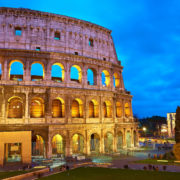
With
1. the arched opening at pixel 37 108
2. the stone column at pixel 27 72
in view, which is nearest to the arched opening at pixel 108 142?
the arched opening at pixel 37 108

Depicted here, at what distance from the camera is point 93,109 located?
31.2 metres

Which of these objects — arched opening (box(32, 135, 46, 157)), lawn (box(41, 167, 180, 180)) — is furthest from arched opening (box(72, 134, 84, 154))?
lawn (box(41, 167, 180, 180))

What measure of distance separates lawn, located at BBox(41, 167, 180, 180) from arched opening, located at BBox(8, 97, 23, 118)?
421 inches

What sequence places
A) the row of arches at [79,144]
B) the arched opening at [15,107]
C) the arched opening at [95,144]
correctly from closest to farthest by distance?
the arched opening at [15,107], the row of arches at [79,144], the arched opening at [95,144]

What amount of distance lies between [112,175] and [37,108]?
539 inches

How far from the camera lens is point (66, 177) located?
678 inches

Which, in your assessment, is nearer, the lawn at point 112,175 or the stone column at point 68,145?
the lawn at point 112,175

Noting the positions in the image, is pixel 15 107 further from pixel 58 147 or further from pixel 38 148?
pixel 58 147

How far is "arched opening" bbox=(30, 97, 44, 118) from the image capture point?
86.9ft

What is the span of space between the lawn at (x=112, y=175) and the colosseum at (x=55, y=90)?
685cm

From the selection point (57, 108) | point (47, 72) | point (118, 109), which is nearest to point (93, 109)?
point (118, 109)

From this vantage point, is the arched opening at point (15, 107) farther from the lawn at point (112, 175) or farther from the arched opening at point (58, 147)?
the lawn at point (112, 175)

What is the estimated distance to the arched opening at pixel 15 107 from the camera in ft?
83.5

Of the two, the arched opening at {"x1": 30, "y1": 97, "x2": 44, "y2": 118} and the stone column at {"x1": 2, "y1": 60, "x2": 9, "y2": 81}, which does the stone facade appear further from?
the stone column at {"x1": 2, "y1": 60, "x2": 9, "y2": 81}
